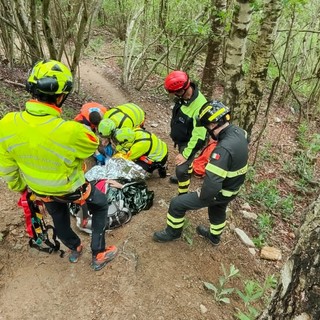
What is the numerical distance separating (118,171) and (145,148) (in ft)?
2.08

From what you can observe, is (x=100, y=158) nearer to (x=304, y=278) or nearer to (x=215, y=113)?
(x=215, y=113)

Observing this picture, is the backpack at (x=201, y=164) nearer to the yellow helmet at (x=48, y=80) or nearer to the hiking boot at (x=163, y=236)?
the hiking boot at (x=163, y=236)

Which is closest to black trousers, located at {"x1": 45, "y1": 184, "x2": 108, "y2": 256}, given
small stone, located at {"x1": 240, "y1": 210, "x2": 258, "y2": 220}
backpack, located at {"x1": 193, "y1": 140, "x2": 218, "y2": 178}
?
backpack, located at {"x1": 193, "y1": 140, "x2": 218, "y2": 178}

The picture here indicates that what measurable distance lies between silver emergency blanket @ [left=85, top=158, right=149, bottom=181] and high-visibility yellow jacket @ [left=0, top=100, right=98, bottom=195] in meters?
1.89

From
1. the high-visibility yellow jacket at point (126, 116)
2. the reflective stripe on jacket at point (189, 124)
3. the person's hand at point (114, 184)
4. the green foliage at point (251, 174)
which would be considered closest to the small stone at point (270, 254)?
the reflective stripe on jacket at point (189, 124)

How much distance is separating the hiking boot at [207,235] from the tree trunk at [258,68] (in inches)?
90.2

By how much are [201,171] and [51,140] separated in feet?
12.2

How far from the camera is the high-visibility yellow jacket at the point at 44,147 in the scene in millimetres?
2660

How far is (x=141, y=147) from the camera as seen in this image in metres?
5.28

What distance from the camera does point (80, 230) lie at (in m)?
4.39

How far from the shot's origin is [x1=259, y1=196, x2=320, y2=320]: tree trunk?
141cm

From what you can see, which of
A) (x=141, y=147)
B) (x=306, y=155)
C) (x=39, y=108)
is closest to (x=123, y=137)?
(x=141, y=147)

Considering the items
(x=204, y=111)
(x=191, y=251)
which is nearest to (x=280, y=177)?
(x=191, y=251)

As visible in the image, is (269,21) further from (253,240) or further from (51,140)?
(51,140)
